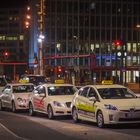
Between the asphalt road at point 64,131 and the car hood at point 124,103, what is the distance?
0.76 meters

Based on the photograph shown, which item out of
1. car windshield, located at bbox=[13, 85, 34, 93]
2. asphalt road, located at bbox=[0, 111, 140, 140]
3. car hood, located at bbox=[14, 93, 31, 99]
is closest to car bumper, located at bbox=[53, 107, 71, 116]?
asphalt road, located at bbox=[0, 111, 140, 140]

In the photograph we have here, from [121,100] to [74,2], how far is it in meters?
104

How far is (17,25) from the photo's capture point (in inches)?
6565

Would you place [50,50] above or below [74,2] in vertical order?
below

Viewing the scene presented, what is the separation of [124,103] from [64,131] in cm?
230

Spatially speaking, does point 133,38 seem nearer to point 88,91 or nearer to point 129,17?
point 129,17

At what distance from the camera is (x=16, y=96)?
1108 inches

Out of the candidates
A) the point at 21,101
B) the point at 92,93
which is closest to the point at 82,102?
the point at 92,93

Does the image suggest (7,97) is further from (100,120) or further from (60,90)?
(100,120)

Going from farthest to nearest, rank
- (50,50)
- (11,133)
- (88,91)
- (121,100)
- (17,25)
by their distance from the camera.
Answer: (17,25), (50,50), (88,91), (121,100), (11,133)

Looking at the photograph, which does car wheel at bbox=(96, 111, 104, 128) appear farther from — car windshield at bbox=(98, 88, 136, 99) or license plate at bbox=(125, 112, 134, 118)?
license plate at bbox=(125, 112, 134, 118)

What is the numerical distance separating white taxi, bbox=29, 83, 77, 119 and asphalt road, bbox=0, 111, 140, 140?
52.0 inches

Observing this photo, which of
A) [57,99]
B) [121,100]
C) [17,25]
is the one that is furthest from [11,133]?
[17,25]

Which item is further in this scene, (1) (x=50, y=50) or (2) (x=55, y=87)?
(1) (x=50, y=50)
